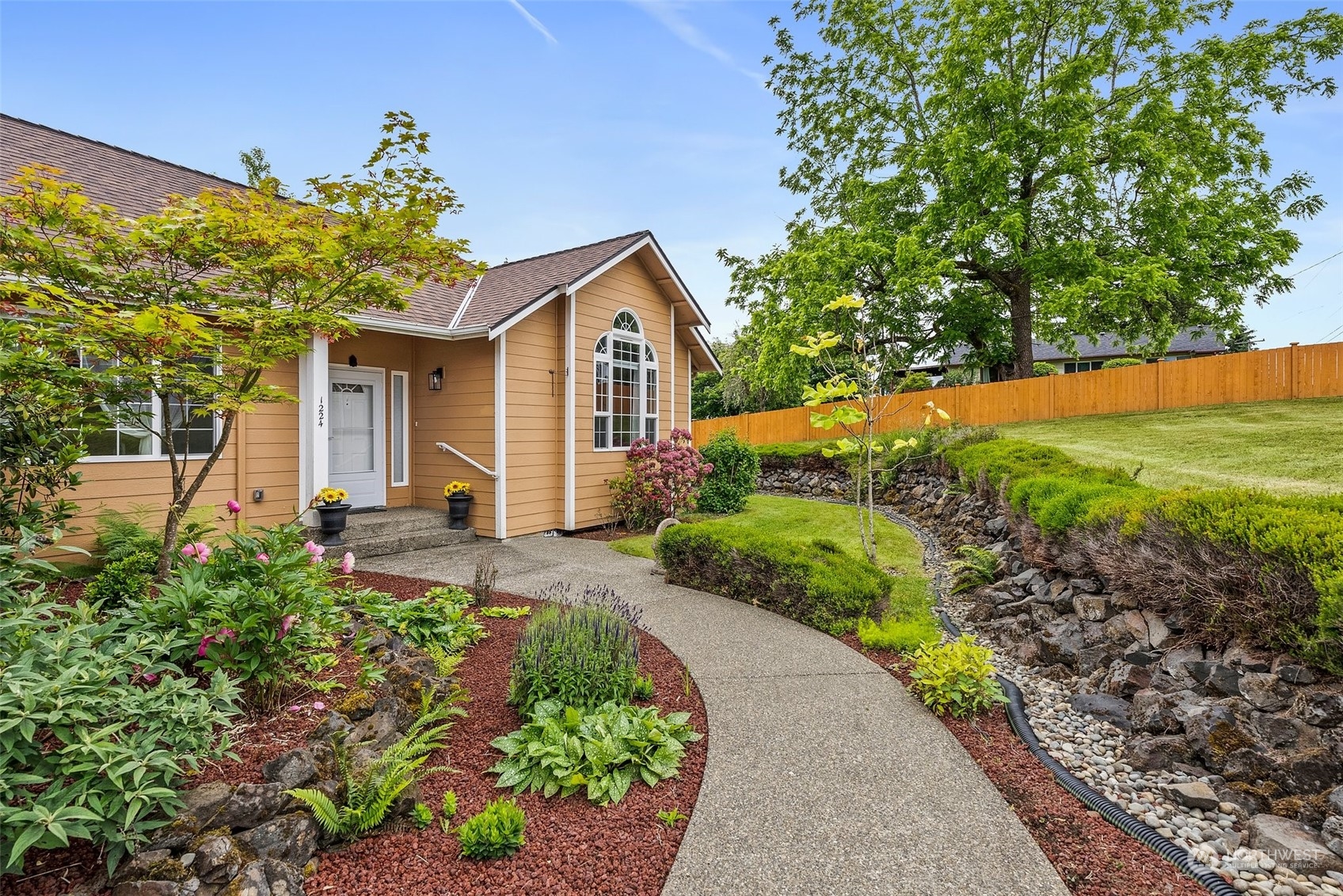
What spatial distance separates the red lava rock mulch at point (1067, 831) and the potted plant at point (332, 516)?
22.9ft

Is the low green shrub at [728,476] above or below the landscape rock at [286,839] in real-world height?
above

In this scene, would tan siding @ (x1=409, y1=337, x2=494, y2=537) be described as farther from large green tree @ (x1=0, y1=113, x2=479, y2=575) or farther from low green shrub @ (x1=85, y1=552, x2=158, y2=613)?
low green shrub @ (x1=85, y1=552, x2=158, y2=613)

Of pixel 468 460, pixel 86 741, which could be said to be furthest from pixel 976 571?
pixel 468 460

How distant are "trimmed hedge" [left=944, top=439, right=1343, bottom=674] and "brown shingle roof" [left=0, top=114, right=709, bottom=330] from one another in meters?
A: 7.22

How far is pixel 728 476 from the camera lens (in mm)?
12336

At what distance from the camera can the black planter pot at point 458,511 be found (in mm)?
9155

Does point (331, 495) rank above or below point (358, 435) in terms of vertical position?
below

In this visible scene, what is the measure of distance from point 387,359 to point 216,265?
17.1 feet

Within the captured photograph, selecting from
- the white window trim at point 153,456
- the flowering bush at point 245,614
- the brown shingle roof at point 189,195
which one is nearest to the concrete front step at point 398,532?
the white window trim at point 153,456

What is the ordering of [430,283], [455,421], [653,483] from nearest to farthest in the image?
1. [455,421]
2. [653,483]
3. [430,283]

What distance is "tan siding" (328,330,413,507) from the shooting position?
904 cm

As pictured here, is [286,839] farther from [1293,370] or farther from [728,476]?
[1293,370]

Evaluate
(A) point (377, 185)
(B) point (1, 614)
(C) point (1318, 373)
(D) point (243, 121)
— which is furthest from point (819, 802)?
(C) point (1318, 373)

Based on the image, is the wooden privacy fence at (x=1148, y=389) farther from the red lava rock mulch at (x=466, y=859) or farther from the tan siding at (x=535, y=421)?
the red lava rock mulch at (x=466, y=859)
